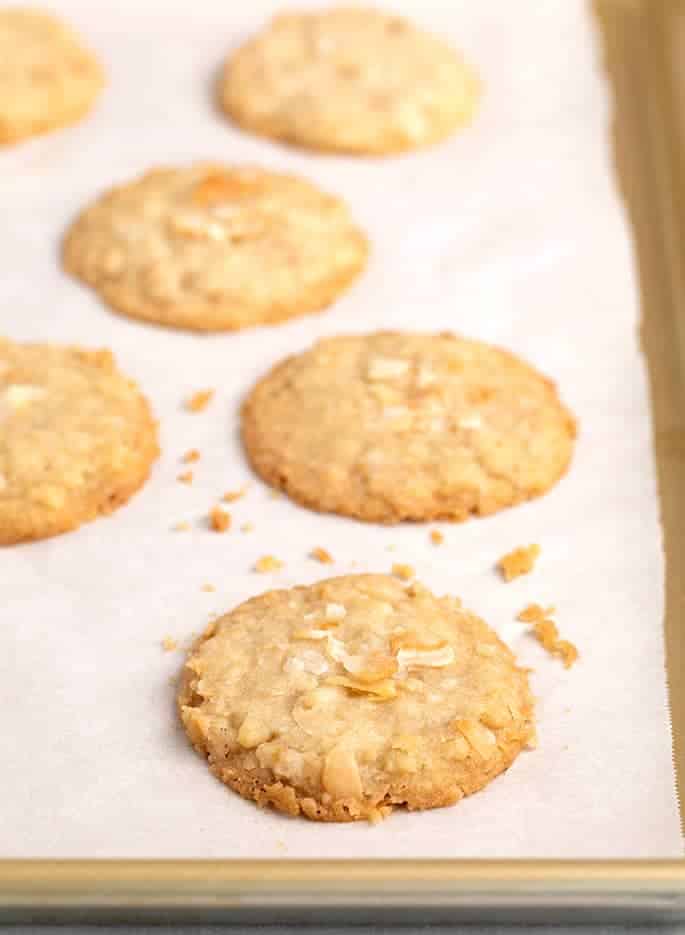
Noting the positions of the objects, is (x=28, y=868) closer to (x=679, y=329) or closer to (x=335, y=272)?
(x=335, y=272)

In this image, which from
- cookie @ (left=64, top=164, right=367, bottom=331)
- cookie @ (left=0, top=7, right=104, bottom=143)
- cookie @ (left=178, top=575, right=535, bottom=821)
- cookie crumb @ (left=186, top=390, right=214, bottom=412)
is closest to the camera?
cookie @ (left=178, top=575, right=535, bottom=821)

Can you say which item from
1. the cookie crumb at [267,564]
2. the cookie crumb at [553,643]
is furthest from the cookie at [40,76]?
the cookie crumb at [553,643]

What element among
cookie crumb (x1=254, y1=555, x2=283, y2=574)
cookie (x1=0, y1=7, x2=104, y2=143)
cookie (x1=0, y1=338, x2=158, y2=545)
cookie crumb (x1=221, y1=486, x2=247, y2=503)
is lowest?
cookie crumb (x1=254, y1=555, x2=283, y2=574)

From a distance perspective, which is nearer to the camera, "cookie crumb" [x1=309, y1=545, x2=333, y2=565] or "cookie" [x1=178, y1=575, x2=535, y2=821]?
"cookie" [x1=178, y1=575, x2=535, y2=821]

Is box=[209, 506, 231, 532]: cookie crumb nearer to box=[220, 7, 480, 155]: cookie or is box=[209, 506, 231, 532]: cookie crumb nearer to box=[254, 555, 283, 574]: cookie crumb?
box=[254, 555, 283, 574]: cookie crumb

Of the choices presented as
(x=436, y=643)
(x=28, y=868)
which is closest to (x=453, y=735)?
(x=436, y=643)

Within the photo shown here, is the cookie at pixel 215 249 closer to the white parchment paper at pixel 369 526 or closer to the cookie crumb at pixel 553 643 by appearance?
the white parchment paper at pixel 369 526

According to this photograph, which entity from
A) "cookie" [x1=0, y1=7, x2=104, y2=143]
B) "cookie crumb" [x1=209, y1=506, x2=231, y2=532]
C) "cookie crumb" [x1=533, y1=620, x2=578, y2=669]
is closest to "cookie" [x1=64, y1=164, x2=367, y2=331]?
"cookie" [x1=0, y1=7, x2=104, y2=143]

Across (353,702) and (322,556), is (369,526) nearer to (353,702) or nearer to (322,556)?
(322,556)
